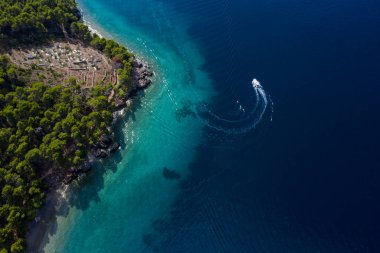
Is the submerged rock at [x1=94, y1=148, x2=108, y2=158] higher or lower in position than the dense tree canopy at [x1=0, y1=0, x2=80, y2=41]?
lower

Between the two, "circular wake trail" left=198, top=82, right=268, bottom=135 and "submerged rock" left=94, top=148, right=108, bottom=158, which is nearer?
"submerged rock" left=94, top=148, right=108, bottom=158

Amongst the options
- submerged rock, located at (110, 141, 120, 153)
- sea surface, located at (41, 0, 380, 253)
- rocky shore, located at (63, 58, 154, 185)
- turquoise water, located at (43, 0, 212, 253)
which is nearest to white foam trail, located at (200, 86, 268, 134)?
sea surface, located at (41, 0, 380, 253)

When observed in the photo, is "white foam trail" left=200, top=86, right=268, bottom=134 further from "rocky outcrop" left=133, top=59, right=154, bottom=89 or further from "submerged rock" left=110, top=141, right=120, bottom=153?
"submerged rock" left=110, top=141, right=120, bottom=153

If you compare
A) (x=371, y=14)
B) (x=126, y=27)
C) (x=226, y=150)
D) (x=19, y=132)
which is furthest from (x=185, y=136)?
(x=371, y=14)

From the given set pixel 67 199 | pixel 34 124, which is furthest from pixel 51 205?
→ pixel 34 124

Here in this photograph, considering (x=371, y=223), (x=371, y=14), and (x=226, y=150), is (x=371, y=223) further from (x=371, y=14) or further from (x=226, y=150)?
(x=371, y=14)

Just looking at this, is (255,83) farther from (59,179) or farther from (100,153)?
(59,179)
